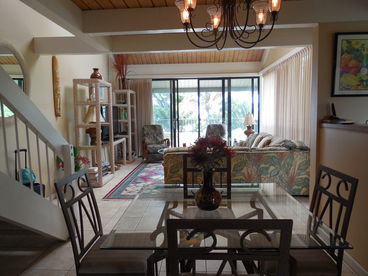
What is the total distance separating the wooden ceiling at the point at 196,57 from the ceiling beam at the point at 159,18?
4.33 metres

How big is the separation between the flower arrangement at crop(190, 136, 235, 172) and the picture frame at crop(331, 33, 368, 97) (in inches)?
68.3

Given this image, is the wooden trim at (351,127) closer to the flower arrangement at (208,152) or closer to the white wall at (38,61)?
the flower arrangement at (208,152)

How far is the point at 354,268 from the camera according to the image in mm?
2168

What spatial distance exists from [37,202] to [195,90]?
6.09 m

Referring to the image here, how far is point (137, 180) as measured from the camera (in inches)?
200

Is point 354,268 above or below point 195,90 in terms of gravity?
below

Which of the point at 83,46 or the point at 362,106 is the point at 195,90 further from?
the point at 362,106

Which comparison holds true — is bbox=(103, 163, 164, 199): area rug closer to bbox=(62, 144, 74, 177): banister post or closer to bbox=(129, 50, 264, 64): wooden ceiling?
bbox=(62, 144, 74, 177): banister post

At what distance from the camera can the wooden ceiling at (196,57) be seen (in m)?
7.24

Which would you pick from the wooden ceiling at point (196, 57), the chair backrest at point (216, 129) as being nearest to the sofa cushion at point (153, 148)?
the chair backrest at point (216, 129)

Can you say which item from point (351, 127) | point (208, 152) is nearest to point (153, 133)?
point (351, 127)

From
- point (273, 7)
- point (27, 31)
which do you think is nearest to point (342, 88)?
point (273, 7)

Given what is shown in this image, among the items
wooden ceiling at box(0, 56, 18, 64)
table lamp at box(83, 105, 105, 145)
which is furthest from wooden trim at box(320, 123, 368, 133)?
table lamp at box(83, 105, 105, 145)

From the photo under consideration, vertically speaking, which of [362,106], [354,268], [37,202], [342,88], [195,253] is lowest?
[354,268]
